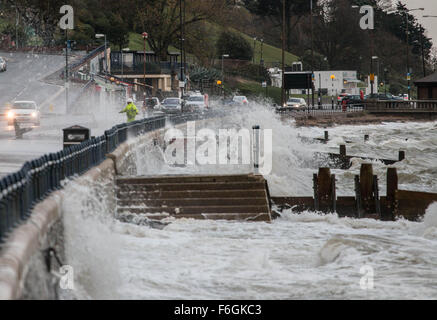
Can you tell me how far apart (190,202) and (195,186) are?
59cm

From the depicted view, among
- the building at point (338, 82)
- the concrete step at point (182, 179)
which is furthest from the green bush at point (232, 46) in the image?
the concrete step at point (182, 179)

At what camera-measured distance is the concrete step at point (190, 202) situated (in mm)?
21109

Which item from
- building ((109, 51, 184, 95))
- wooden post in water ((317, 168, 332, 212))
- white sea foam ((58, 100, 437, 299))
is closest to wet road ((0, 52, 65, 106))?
building ((109, 51, 184, 95))

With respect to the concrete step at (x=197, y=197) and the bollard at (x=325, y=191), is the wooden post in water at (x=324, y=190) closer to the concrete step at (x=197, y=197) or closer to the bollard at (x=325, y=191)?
the bollard at (x=325, y=191)

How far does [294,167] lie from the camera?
3841 cm

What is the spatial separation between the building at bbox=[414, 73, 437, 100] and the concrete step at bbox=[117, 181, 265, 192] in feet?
220

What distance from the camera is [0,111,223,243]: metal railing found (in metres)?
10.9

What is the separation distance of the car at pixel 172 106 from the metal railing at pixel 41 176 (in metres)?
40.4

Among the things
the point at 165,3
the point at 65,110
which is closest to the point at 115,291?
the point at 65,110

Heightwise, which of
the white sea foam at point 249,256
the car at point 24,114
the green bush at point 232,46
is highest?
the green bush at point 232,46

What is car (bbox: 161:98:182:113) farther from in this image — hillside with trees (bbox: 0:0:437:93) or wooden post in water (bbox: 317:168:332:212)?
→ wooden post in water (bbox: 317:168:332:212)

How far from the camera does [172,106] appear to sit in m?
66.1

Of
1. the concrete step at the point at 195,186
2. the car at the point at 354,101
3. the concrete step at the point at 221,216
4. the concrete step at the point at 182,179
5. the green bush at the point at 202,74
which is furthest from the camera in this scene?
the green bush at the point at 202,74

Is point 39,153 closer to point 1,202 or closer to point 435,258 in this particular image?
point 435,258
